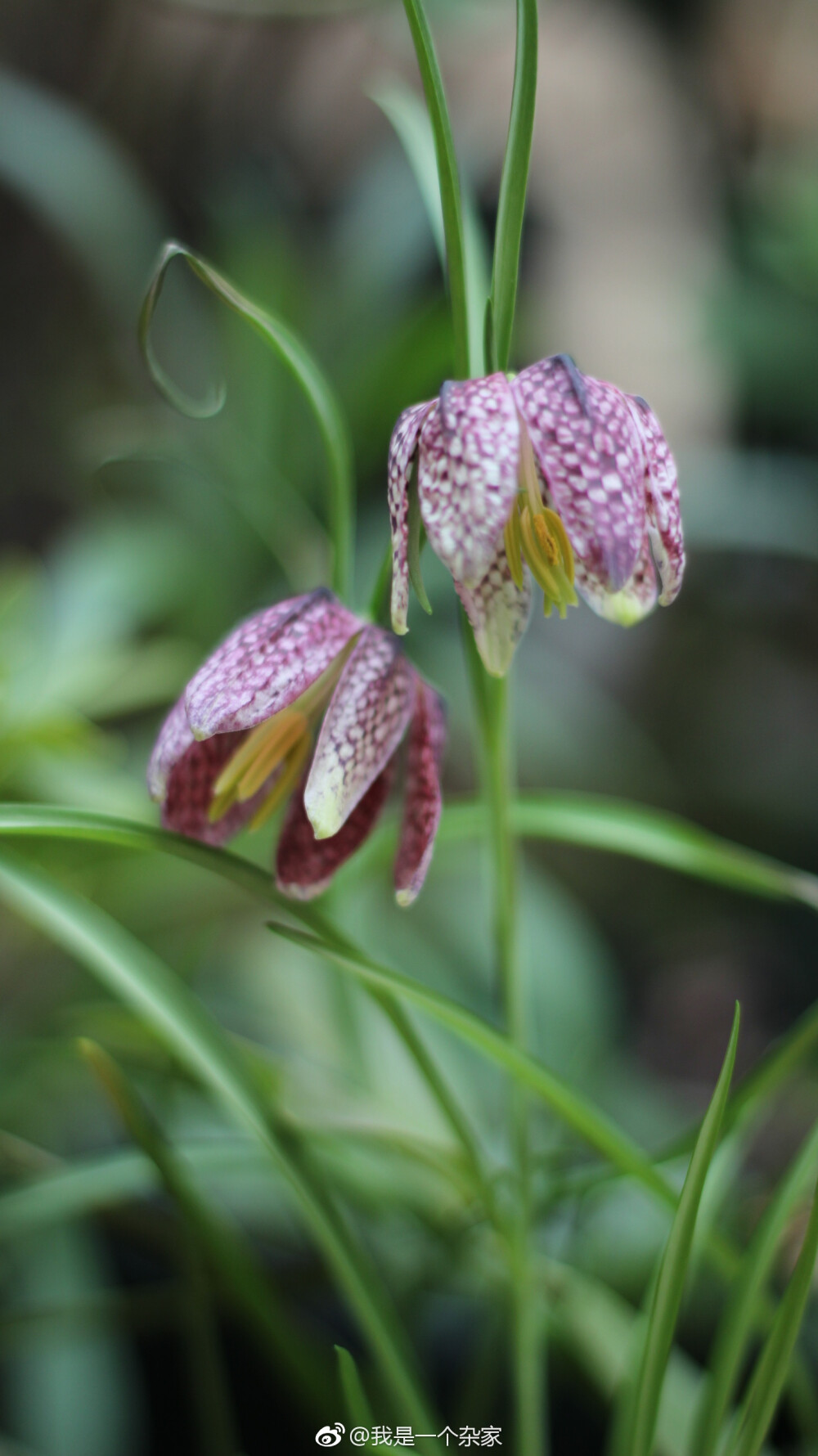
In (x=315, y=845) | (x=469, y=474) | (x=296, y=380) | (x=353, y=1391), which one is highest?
(x=296, y=380)

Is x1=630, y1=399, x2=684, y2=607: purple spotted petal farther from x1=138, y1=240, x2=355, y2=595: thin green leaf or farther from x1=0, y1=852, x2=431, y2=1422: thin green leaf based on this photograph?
x1=0, y1=852, x2=431, y2=1422: thin green leaf

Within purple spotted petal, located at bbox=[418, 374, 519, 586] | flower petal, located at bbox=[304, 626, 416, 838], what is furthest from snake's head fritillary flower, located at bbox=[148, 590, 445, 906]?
purple spotted petal, located at bbox=[418, 374, 519, 586]

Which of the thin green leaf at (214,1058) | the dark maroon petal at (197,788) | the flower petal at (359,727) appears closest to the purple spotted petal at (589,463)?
the flower petal at (359,727)

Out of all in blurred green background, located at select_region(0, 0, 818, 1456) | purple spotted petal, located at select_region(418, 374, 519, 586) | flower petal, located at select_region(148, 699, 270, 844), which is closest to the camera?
purple spotted petal, located at select_region(418, 374, 519, 586)

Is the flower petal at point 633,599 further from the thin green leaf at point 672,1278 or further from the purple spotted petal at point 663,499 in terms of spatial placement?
the thin green leaf at point 672,1278

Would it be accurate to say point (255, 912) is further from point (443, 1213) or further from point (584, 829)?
point (584, 829)

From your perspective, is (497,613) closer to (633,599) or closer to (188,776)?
(633,599)

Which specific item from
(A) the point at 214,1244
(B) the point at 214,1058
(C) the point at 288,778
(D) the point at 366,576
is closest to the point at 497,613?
(C) the point at 288,778
